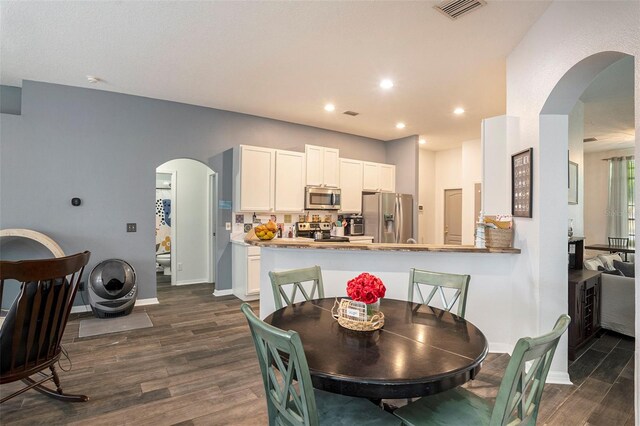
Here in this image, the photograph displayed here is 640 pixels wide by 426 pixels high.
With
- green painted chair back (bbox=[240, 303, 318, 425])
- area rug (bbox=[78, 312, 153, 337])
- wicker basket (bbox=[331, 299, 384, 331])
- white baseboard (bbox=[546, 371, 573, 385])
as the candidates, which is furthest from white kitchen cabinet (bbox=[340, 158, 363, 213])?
green painted chair back (bbox=[240, 303, 318, 425])

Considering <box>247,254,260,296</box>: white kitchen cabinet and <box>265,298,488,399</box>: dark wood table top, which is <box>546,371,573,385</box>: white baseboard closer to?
<box>265,298,488,399</box>: dark wood table top

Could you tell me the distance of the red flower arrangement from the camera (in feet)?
5.74

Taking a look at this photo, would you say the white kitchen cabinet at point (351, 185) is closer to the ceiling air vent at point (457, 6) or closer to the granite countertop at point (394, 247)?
the granite countertop at point (394, 247)

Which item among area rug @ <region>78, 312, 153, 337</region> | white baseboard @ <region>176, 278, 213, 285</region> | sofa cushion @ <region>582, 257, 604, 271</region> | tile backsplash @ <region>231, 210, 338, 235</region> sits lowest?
area rug @ <region>78, 312, 153, 337</region>

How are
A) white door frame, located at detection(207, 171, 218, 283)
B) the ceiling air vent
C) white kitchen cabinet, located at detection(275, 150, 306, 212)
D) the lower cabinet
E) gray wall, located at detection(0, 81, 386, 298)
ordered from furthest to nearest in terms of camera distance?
white door frame, located at detection(207, 171, 218, 283) → white kitchen cabinet, located at detection(275, 150, 306, 212) → the lower cabinet → gray wall, located at detection(0, 81, 386, 298) → the ceiling air vent

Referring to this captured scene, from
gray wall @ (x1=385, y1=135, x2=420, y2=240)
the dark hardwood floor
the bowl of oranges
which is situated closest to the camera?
the dark hardwood floor

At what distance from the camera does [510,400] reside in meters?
1.21

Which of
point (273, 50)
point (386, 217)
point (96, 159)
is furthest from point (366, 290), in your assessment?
point (386, 217)

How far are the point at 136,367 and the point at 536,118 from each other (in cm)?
400

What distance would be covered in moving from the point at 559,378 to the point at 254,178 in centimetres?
427

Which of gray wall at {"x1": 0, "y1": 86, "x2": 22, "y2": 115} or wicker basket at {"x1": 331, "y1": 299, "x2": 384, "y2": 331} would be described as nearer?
wicker basket at {"x1": 331, "y1": 299, "x2": 384, "y2": 331}

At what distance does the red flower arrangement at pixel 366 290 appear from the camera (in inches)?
68.9

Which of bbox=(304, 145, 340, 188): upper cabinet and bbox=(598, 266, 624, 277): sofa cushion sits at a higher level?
bbox=(304, 145, 340, 188): upper cabinet

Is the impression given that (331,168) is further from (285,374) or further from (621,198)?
(621,198)
